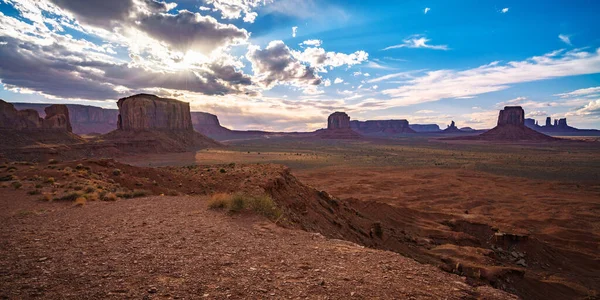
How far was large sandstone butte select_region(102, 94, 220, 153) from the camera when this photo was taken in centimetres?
7975

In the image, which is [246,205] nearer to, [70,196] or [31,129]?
[70,196]

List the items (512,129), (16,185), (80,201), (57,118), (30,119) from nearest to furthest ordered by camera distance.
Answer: (80,201) → (16,185) → (30,119) → (57,118) → (512,129)

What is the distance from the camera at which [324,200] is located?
16875mm

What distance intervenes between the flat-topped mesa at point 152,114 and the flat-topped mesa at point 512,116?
153226 mm

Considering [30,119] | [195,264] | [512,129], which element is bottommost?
[195,264]

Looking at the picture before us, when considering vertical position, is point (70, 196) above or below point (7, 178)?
below

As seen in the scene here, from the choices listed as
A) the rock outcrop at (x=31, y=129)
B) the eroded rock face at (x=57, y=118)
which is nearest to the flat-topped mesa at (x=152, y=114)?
the eroded rock face at (x=57, y=118)

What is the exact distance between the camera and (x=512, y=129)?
→ 466ft

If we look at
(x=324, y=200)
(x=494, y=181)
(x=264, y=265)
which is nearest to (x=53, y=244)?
(x=264, y=265)

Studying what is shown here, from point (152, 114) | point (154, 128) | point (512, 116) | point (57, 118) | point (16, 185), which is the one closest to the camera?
point (16, 185)

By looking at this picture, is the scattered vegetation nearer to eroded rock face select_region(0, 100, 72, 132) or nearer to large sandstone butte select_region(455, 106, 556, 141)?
eroded rock face select_region(0, 100, 72, 132)

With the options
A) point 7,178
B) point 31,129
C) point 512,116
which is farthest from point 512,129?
point 31,129

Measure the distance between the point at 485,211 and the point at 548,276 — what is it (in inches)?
479

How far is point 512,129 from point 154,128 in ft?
525
